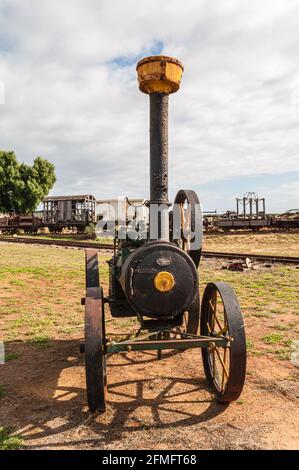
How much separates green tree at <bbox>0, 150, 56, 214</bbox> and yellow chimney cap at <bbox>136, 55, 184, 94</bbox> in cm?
3898

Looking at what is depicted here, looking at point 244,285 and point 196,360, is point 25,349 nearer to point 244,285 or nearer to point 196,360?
point 196,360

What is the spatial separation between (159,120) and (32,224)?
3092cm

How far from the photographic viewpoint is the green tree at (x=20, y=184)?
133ft

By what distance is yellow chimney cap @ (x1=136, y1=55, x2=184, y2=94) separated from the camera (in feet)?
13.9

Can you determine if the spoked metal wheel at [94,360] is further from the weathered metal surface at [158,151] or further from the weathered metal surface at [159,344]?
the weathered metal surface at [158,151]

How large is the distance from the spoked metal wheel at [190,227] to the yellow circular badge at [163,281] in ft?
3.09

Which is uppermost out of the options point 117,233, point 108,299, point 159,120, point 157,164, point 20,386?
point 159,120

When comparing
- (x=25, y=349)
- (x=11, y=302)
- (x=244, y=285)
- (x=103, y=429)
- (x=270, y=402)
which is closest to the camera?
(x=103, y=429)

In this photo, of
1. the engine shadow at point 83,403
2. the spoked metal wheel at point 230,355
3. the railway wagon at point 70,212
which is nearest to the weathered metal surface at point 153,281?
the spoked metal wheel at point 230,355

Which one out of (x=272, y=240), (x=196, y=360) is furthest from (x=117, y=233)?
(x=272, y=240)

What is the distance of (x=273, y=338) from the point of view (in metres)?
5.71

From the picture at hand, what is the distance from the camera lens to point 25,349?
5477mm

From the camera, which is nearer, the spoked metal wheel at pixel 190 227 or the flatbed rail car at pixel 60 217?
the spoked metal wheel at pixel 190 227

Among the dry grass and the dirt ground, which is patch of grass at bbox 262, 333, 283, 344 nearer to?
the dirt ground
